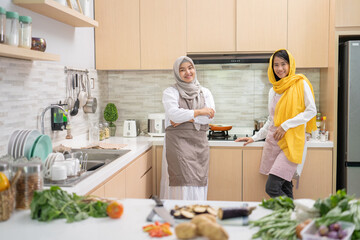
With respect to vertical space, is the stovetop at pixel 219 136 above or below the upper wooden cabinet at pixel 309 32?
below

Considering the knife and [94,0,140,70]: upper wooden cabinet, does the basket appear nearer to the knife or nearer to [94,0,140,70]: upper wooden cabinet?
the knife

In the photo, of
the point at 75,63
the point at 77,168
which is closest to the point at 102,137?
the point at 75,63

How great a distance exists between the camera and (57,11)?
2648 millimetres

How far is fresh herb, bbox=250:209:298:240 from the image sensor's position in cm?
129

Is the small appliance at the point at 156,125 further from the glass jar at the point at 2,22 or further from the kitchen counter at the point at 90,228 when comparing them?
the kitchen counter at the point at 90,228

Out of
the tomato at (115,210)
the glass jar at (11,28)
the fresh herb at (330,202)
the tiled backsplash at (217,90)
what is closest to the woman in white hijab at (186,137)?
the tiled backsplash at (217,90)

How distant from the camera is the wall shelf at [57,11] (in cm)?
237

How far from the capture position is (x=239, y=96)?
13.4ft

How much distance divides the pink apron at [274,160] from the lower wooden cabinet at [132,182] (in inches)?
39.9

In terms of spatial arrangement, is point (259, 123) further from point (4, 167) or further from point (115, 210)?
point (4, 167)

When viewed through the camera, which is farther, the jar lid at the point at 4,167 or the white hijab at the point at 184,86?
the white hijab at the point at 184,86

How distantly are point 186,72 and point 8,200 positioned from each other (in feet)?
6.28

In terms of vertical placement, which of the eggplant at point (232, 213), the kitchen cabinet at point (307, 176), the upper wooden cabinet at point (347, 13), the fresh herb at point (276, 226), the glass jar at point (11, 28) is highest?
the upper wooden cabinet at point (347, 13)

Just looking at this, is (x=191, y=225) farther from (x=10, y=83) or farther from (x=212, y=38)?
(x=212, y=38)
